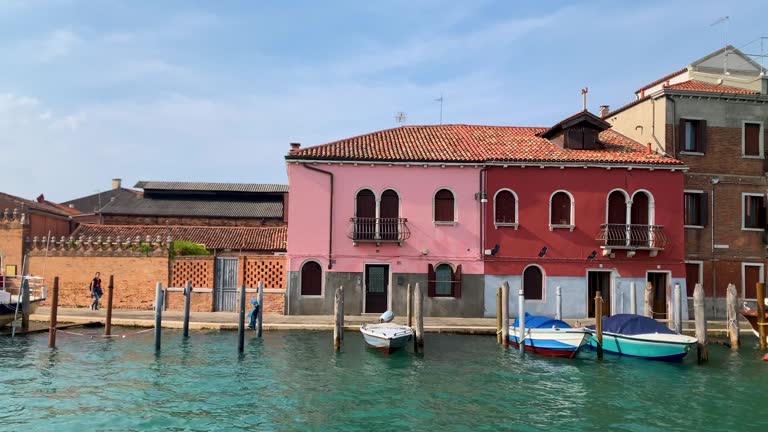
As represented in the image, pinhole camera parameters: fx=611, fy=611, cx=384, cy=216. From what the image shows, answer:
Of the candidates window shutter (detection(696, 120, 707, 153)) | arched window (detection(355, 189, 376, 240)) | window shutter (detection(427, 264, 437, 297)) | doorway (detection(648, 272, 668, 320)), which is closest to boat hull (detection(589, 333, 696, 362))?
doorway (detection(648, 272, 668, 320))

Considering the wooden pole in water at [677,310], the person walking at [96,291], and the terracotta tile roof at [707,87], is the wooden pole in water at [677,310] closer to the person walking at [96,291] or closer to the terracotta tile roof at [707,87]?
the terracotta tile roof at [707,87]

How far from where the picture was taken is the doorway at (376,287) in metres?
23.5

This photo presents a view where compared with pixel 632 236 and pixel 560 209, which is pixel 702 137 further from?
pixel 560 209

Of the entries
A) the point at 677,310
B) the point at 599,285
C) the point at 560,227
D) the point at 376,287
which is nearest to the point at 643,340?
the point at 677,310

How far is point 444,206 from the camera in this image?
2384cm

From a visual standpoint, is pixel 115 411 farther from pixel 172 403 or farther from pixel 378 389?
pixel 378 389

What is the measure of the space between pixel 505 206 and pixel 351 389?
12262mm

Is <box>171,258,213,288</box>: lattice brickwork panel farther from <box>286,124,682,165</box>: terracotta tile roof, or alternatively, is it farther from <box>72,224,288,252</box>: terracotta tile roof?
<box>72,224,288,252</box>: terracotta tile roof

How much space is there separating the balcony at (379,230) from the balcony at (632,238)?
7576 millimetres

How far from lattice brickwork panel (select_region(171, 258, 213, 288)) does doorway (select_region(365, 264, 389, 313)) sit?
6076mm

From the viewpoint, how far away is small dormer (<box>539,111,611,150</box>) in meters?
24.7

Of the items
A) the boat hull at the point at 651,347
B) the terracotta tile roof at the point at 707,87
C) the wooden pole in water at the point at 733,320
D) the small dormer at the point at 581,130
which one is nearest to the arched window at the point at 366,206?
the small dormer at the point at 581,130

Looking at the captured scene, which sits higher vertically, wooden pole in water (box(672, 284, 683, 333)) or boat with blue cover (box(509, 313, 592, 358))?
wooden pole in water (box(672, 284, 683, 333))

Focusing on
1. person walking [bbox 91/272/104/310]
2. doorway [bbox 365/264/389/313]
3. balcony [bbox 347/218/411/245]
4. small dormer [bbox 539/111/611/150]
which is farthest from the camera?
small dormer [bbox 539/111/611/150]
